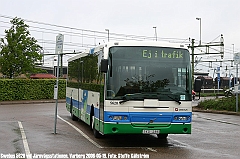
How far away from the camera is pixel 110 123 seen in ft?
37.9

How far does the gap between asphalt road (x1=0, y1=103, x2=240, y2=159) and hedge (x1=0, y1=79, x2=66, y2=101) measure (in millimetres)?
19948

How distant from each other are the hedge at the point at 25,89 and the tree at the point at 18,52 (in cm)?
179

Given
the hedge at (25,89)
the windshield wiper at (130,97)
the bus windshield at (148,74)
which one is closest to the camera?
the windshield wiper at (130,97)

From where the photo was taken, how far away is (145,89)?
11695mm

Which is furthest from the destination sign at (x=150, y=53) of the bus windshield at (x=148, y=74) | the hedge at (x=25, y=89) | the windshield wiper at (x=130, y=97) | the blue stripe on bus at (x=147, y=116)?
the hedge at (x=25, y=89)

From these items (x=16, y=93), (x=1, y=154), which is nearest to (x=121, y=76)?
(x=1, y=154)

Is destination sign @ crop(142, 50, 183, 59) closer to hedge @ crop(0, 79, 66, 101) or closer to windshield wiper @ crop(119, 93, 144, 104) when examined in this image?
windshield wiper @ crop(119, 93, 144, 104)

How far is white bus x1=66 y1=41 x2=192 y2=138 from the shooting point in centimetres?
1157

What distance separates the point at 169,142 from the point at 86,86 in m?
3.96

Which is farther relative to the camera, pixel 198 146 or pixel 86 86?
pixel 86 86

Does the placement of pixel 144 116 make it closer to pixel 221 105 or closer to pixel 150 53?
pixel 150 53

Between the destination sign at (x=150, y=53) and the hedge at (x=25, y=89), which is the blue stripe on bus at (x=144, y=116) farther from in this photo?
the hedge at (x=25, y=89)

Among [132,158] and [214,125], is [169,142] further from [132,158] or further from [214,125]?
[214,125]

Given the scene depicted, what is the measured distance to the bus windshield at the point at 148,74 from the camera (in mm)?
11656
